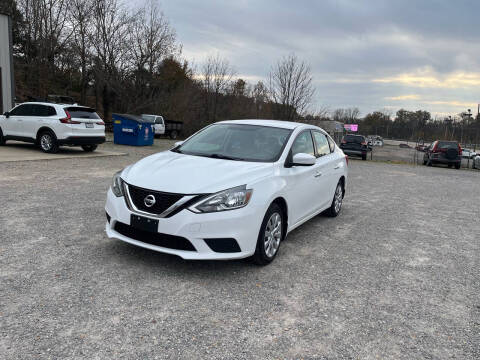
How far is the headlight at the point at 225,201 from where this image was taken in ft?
12.3

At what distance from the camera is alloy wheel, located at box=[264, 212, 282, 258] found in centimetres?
429

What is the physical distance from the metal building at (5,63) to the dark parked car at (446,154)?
22.2 meters

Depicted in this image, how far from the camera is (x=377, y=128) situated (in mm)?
44438

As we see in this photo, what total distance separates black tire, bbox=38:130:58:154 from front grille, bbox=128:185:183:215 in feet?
34.8

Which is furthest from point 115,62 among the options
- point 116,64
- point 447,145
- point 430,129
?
point 430,129

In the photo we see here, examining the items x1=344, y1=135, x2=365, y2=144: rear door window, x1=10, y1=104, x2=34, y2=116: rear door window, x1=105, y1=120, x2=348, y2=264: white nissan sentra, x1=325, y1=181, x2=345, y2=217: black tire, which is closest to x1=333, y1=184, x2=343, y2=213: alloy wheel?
x1=325, y1=181, x2=345, y2=217: black tire

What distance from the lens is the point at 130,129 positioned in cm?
1981

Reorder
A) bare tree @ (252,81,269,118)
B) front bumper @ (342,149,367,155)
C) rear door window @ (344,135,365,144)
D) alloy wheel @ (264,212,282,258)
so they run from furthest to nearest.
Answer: bare tree @ (252,81,269,118) → rear door window @ (344,135,365,144) → front bumper @ (342,149,367,155) → alloy wheel @ (264,212,282,258)

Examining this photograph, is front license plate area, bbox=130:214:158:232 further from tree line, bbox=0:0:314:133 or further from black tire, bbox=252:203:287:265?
tree line, bbox=0:0:314:133

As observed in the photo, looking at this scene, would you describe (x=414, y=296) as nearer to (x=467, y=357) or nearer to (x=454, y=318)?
(x=454, y=318)

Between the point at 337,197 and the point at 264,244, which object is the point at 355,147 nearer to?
the point at 337,197

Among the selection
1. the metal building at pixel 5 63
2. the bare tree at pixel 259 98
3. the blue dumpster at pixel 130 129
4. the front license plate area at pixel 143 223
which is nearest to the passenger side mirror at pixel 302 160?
the front license plate area at pixel 143 223

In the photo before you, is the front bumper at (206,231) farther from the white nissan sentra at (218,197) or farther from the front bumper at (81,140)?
the front bumper at (81,140)

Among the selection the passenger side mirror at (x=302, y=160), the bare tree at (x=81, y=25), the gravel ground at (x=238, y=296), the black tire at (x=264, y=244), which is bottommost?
the gravel ground at (x=238, y=296)
